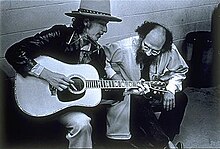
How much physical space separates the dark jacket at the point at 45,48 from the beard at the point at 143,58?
281mm

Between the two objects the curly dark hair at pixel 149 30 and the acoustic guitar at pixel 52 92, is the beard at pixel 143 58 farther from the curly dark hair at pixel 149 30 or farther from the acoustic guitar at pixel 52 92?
the acoustic guitar at pixel 52 92

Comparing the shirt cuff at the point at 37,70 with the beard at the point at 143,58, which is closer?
the shirt cuff at the point at 37,70

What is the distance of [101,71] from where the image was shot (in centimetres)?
229

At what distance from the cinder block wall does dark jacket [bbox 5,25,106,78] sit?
31 millimetres

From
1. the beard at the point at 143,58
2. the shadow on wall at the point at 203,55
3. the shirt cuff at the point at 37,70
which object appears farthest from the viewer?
the shadow on wall at the point at 203,55

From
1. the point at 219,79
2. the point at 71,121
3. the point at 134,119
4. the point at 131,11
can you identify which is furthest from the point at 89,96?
the point at 219,79

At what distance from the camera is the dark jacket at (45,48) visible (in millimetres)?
2225

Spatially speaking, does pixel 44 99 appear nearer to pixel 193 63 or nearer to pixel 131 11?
pixel 131 11

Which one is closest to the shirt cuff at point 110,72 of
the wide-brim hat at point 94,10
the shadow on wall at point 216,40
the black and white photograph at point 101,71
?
the black and white photograph at point 101,71

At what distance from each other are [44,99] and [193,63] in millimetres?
757

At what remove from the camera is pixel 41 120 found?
226 cm

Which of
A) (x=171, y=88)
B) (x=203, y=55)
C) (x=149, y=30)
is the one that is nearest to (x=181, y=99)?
(x=171, y=88)

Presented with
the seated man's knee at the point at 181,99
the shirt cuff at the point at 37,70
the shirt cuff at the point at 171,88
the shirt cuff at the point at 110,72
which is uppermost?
the shirt cuff at the point at 37,70

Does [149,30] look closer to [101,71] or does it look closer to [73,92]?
[101,71]
